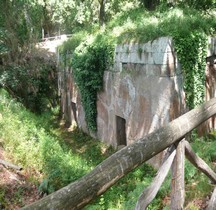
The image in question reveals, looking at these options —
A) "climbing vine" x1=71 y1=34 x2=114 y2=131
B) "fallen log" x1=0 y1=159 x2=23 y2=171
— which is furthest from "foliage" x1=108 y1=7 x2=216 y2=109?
"fallen log" x1=0 y1=159 x2=23 y2=171

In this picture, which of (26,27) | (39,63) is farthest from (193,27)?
(26,27)

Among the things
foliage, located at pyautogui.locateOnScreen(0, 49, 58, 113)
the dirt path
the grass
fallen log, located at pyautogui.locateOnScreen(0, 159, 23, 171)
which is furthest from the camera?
foliage, located at pyautogui.locateOnScreen(0, 49, 58, 113)

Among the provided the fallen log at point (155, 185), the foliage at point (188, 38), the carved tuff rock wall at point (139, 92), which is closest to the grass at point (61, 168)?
the carved tuff rock wall at point (139, 92)

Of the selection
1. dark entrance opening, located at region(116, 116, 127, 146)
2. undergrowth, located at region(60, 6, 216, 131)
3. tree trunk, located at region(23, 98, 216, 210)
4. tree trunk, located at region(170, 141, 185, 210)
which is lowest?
dark entrance opening, located at region(116, 116, 127, 146)

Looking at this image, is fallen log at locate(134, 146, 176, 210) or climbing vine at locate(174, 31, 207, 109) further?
climbing vine at locate(174, 31, 207, 109)

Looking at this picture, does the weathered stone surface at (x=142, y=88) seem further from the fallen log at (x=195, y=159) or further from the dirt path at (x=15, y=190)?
the fallen log at (x=195, y=159)

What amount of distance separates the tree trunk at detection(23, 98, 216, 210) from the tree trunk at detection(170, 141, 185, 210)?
0.49 feet

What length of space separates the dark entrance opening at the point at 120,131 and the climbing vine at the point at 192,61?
289 cm

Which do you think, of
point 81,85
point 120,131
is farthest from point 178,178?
point 81,85

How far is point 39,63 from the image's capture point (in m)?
16.0

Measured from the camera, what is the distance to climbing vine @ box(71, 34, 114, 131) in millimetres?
10000

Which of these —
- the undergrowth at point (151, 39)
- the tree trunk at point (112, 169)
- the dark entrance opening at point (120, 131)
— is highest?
the undergrowth at point (151, 39)

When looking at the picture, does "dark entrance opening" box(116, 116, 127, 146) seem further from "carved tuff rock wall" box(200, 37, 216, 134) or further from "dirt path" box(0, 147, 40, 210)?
"dirt path" box(0, 147, 40, 210)

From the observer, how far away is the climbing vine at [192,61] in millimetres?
7633
